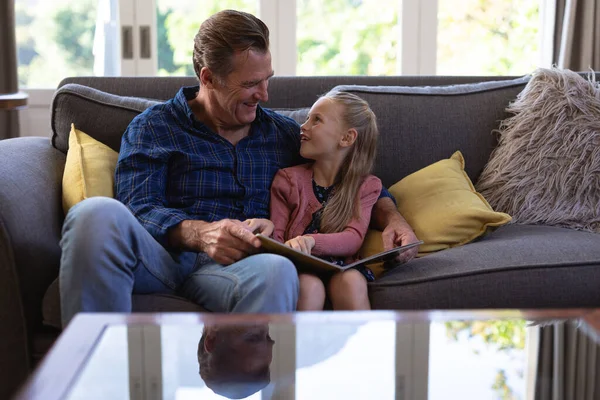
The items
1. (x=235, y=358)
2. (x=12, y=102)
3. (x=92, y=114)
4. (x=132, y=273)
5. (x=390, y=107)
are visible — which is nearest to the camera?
(x=235, y=358)

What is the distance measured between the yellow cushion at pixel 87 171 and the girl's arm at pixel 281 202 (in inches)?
15.8

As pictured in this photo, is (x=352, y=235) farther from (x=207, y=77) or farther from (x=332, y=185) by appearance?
(x=207, y=77)

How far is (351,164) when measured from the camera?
214 cm

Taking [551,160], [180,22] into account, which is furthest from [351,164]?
[180,22]

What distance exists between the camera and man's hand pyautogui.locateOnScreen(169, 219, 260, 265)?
186 cm

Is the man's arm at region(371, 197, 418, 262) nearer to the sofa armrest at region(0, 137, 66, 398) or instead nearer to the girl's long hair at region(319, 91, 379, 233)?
the girl's long hair at region(319, 91, 379, 233)

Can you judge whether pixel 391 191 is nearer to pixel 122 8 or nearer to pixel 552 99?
pixel 552 99

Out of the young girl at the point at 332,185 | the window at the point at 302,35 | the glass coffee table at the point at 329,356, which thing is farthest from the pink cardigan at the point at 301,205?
the window at the point at 302,35

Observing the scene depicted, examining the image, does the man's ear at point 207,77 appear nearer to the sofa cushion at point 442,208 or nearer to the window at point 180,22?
the sofa cushion at point 442,208

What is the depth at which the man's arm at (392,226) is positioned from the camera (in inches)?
79.4

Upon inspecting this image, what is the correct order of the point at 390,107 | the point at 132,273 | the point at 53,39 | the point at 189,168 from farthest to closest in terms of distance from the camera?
the point at 53,39
the point at 390,107
the point at 189,168
the point at 132,273

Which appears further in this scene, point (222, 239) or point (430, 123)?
point (430, 123)

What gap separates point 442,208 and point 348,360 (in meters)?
0.97

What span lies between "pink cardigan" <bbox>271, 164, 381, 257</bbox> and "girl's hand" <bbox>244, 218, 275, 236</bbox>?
0.18 ft
